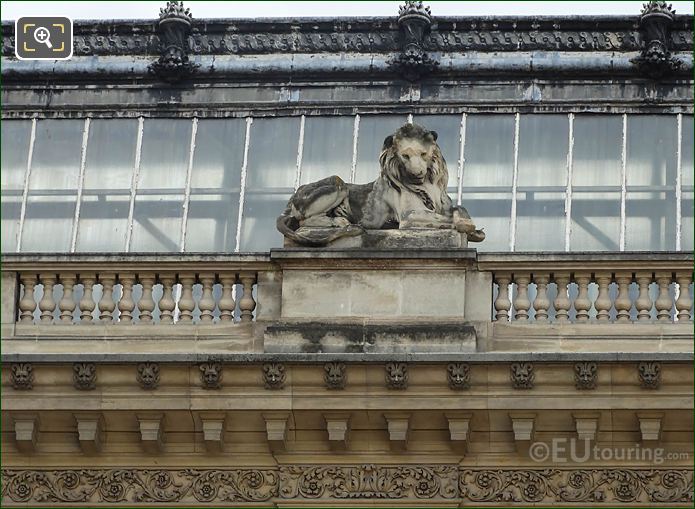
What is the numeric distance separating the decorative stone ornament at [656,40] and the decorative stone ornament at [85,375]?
1084 centimetres

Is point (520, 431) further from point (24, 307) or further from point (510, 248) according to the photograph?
point (510, 248)

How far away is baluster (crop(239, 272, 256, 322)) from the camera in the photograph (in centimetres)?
2420

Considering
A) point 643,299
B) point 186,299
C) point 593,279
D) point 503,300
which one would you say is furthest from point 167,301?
point 643,299

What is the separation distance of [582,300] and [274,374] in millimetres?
3120

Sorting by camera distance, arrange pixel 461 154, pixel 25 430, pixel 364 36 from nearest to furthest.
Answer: pixel 25 430 → pixel 461 154 → pixel 364 36

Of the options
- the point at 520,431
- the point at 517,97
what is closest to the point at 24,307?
the point at 520,431

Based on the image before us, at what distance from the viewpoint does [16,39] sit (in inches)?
1276

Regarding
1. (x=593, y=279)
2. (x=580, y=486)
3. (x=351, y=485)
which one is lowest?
(x=351, y=485)

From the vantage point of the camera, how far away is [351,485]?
76.3ft

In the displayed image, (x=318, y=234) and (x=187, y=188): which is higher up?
(x=187, y=188)

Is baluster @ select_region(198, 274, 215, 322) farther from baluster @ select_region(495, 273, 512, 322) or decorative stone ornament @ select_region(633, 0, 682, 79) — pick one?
decorative stone ornament @ select_region(633, 0, 682, 79)

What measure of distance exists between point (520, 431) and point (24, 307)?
5157 millimetres

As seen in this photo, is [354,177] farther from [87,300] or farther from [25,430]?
[25,430]

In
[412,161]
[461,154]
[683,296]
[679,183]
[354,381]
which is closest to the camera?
[354,381]
